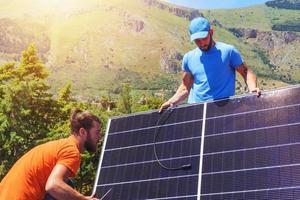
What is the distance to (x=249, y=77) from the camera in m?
9.18

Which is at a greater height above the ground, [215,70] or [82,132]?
[82,132]

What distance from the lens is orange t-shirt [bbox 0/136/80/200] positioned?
5852 mm

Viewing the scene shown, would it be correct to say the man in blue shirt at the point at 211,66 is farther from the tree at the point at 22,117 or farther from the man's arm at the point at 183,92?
the tree at the point at 22,117

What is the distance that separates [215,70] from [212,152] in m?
1.39

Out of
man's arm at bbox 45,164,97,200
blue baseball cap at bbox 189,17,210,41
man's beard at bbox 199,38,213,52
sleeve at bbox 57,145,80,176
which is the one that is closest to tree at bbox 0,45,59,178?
man's beard at bbox 199,38,213,52

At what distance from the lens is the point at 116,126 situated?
10.2 m

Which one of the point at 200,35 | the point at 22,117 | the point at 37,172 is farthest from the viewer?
the point at 22,117

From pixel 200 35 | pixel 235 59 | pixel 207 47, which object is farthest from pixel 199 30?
pixel 235 59

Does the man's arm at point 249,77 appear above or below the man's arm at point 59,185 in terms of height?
below

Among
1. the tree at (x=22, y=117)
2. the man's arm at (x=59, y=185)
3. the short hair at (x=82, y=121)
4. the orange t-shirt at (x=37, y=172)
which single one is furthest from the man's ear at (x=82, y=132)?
the tree at (x=22, y=117)

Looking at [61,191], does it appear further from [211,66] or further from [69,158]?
[211,66]

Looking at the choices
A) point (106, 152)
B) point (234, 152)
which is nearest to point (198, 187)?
point (234, 152)

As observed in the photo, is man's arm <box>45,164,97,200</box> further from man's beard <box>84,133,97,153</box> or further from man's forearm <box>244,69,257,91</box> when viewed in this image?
man's forearm <box>244,69,257,91</box>

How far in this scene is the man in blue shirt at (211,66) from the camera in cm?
912
